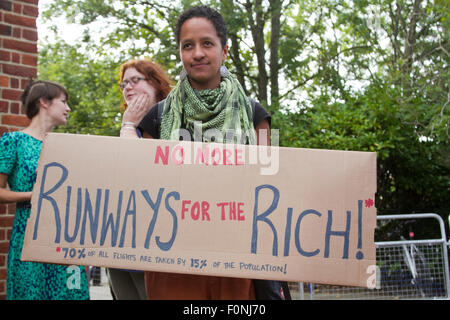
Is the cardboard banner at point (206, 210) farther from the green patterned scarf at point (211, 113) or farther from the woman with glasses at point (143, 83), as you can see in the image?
the woman with glasses at point (143, 83)

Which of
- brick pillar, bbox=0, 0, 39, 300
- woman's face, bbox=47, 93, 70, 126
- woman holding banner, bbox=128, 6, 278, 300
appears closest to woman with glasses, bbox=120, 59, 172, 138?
woman's face, bbox=47, 93, 70, 126

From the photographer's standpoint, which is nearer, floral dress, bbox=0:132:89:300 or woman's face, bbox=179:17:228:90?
woman's face, bbox=179:17:228:90

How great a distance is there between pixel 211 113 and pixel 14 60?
2022 mm

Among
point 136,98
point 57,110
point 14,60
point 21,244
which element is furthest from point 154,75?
point 14,60

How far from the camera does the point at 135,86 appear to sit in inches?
102

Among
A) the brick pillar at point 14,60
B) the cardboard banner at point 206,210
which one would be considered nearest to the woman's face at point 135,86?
the cardboard banner at point 206,210

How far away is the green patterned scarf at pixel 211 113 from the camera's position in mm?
1829

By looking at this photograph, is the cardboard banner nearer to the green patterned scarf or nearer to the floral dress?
the green patterned scarf

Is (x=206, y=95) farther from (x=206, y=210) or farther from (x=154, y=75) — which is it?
(x=154, y=75)

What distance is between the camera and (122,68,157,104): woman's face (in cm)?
256

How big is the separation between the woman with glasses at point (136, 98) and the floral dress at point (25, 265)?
257mm

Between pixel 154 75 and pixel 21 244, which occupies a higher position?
pixel 154 75

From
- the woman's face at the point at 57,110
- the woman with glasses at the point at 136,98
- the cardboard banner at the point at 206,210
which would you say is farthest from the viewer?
the woman's face at the point at 57,110

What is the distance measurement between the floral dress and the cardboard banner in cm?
93
